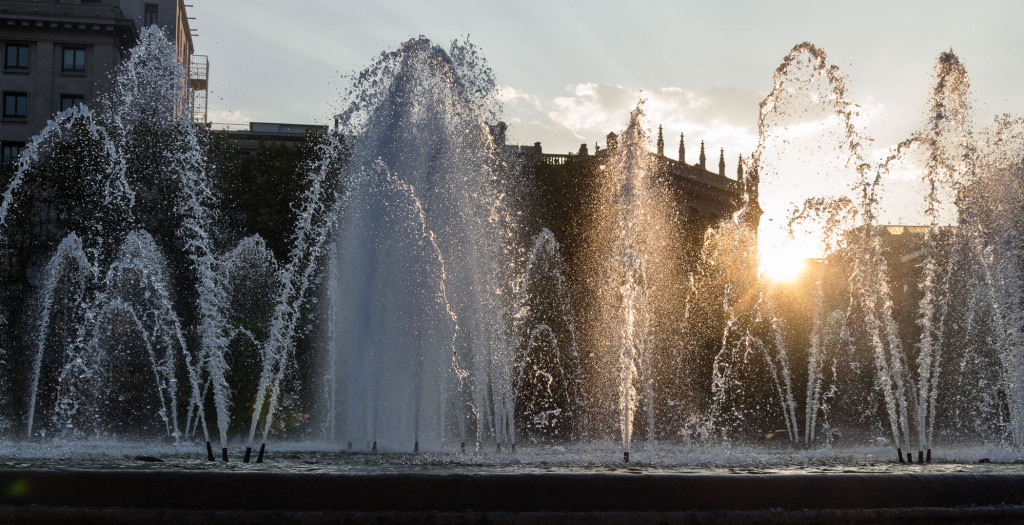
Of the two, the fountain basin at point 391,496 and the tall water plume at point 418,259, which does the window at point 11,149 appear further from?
the fountain basin at point 391,496

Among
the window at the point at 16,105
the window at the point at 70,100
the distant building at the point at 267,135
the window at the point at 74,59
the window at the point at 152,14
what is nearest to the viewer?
the window at the point at 16,105

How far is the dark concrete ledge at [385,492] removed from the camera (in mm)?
6234

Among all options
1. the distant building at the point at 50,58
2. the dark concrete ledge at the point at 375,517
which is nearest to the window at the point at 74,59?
the distant building at the point at 50,58

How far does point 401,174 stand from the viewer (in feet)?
52.1

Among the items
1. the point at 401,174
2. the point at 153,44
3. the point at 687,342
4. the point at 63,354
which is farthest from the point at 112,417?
the point at 153,44

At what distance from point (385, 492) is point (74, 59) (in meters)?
46.9

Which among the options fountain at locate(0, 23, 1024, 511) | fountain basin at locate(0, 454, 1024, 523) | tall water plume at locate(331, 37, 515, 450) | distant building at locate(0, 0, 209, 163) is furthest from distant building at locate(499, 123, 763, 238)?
fountain basin at locate(0, 454, 1024, 523)

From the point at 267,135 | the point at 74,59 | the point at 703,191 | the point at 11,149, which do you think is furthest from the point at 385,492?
the point at 703,191

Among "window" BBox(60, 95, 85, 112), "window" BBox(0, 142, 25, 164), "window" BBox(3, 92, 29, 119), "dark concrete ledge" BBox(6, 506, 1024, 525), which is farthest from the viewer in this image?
"window" BBox(60, 95, 85, 112)

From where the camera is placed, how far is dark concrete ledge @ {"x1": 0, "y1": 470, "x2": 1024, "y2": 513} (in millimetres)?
6234

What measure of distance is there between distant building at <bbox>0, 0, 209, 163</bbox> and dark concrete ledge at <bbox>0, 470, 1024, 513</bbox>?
44813mm

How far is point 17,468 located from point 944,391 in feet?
103

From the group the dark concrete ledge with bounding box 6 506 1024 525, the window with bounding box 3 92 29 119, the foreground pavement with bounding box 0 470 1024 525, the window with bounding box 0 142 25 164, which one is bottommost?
the dark concrete ledge with bounding box 6 506 1024 525

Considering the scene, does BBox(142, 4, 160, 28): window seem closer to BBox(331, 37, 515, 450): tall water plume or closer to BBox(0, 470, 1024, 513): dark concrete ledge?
BBox(331, 37, 515, 450): tall water plume
